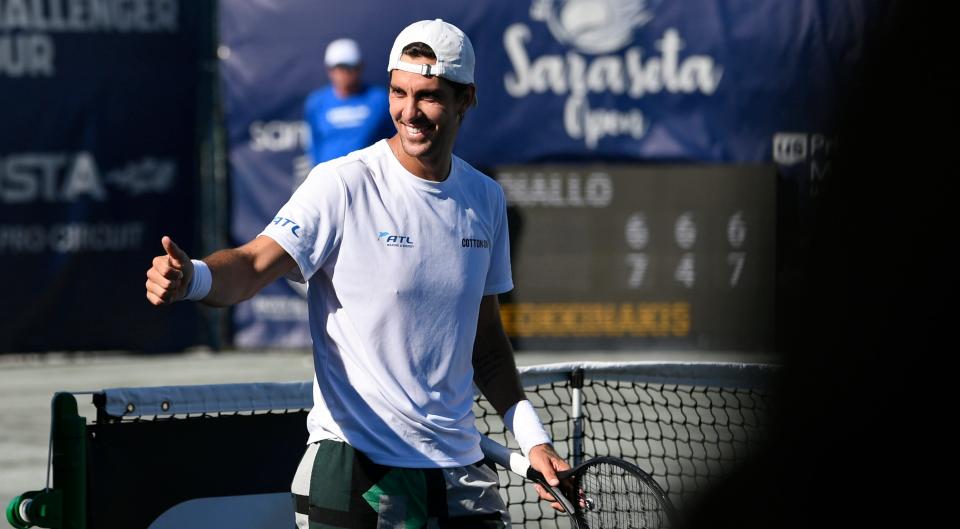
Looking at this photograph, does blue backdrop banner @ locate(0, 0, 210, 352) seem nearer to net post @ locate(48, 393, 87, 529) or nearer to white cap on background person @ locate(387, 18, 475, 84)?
net post @ locate(48, 393, 87, 529)

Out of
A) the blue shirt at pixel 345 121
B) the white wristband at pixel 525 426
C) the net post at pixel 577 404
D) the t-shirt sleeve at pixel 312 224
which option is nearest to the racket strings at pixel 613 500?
the white wristband at pixel 525 426

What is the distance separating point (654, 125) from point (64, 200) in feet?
16.0

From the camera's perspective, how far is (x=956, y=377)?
3.88ft

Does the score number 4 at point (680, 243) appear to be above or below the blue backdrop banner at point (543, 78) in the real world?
below

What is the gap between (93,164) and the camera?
12.0 m

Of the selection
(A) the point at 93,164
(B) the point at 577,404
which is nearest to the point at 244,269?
(B) the point at 577,404

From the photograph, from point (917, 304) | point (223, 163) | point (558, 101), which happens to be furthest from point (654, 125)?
point (917, 304)

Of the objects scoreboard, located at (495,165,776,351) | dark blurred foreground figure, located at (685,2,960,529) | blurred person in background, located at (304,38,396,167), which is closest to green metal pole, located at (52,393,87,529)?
dark blurred foreground figure, located at (685,2,960,529)

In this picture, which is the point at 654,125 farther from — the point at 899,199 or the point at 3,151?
the point at 899,199

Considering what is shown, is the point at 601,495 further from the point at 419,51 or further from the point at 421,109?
the point at 419,51

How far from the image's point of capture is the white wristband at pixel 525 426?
362 centimetres

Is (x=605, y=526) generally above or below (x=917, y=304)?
below

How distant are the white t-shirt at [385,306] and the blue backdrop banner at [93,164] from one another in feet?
29.3

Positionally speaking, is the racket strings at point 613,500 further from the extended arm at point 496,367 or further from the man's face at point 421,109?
the man's face at point 421,109
